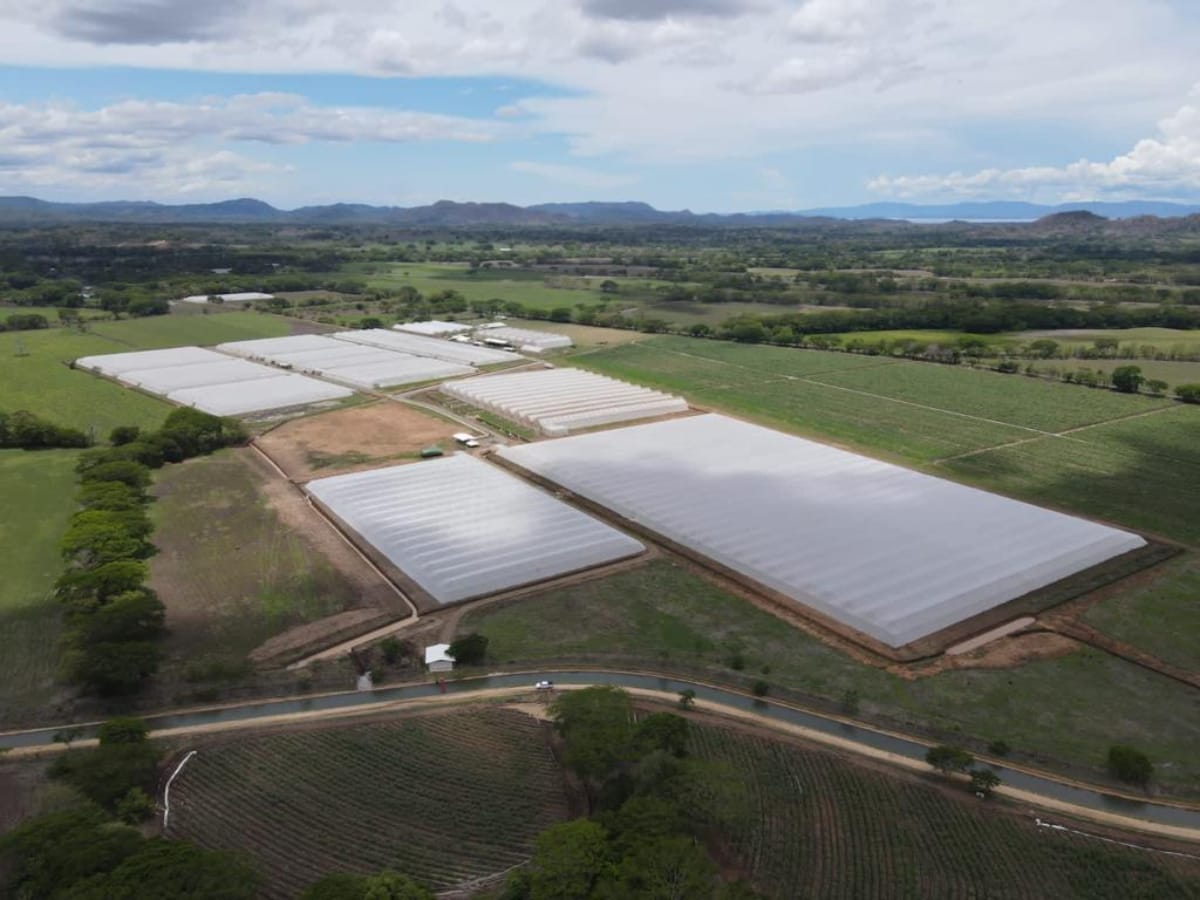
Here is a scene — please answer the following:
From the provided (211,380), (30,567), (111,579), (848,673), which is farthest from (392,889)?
(211,380)

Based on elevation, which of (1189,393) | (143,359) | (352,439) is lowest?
(352,439)

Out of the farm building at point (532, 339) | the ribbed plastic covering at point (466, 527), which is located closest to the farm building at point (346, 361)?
the farm building at point (532, 339)

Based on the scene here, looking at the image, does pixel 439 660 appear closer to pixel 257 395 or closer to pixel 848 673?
pixel 848 673

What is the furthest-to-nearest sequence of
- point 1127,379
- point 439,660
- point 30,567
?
point 1127,379
point 30,567
point 439,660

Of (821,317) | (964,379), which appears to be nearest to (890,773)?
(964,379)

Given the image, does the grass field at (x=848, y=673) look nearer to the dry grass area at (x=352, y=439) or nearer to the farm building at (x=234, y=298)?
the dry grass area at (x=352, y=439)
